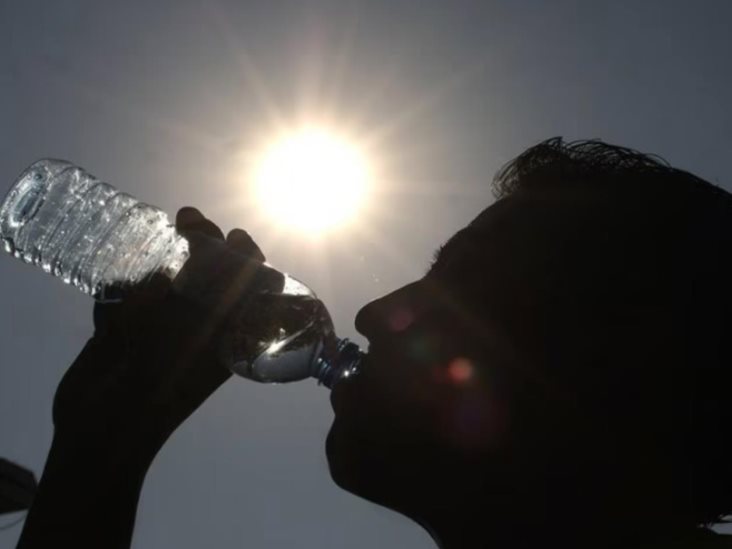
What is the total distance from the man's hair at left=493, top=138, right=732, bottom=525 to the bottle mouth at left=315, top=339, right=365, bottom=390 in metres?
0.91

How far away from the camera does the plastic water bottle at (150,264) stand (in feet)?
6.72

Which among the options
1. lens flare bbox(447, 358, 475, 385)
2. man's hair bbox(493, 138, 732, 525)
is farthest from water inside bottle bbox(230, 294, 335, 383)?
man's hair bbox(493, 138, 732, 525)

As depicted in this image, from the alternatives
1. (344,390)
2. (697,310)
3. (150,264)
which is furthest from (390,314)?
(150,264)

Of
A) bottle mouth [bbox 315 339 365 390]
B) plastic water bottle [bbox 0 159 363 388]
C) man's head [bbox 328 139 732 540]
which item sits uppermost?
plastic water bottle [bbox 0 159 363 388]

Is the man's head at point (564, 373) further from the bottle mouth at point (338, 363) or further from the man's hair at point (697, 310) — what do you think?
the bottle mouth at point (338, 363)

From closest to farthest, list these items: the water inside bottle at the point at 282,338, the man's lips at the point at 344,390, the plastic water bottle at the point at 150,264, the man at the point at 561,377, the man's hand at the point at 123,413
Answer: the man at the point at 561,377
the man's lips at the point at 344,390
the man's hand at the point at 123,413
the plastic water bottle at the point at 150,264
the water inside bottle at the point at 282,338

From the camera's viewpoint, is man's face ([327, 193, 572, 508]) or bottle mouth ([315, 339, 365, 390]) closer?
man's face ([327, 193, 572, 508])

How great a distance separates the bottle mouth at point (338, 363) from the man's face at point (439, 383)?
58 cm

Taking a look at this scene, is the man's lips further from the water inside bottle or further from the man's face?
the water inside bottle

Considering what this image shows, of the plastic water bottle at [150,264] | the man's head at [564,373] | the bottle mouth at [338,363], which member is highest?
the plastic water bottle at [150,264]

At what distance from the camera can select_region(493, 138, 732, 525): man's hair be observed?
1354mm

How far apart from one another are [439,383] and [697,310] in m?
0.48

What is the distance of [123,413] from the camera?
1926mm

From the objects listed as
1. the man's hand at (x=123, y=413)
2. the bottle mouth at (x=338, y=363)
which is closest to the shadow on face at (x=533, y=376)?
the man's hand at (x=123, y=413)
